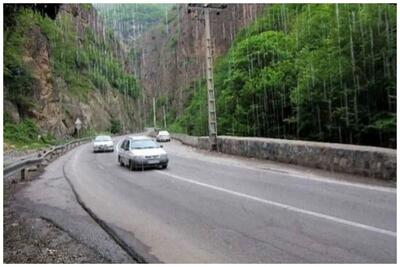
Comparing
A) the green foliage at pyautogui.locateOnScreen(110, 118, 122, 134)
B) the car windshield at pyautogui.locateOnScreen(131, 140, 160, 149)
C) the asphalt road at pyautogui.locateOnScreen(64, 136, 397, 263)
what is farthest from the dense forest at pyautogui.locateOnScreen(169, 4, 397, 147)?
the green foliage at pyautogui.locateOnScreen(110, 118, 122, 134)

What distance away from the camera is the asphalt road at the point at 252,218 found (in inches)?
239

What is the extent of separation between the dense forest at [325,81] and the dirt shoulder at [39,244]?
560 inches

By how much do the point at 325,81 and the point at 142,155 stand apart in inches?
395

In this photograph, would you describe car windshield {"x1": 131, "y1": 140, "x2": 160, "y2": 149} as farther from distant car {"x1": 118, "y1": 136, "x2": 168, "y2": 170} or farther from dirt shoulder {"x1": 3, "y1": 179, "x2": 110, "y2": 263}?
dirt shoulder {"x1": 3, "y1": 179, "x2": 110, "y2": 263}

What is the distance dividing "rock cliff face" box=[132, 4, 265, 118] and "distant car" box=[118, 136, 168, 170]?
1262 cm

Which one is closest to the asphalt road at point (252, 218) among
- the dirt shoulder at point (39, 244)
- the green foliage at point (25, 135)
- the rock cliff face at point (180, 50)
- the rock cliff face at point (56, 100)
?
the dirt shoulder at point (39, 244)

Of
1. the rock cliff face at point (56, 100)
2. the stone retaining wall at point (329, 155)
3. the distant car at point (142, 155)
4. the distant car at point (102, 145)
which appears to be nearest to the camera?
the stone retaining wall at point (329, 155)

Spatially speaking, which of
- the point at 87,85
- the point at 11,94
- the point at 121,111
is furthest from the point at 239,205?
the point at 121,111

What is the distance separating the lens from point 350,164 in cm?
1359

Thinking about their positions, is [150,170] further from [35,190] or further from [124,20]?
[124,20]

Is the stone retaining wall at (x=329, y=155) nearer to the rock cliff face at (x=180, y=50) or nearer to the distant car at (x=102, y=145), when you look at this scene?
the rock cliff face at (x=180, y=50)

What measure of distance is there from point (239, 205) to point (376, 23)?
13555 millimetres

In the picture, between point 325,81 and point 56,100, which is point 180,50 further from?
point 325,81

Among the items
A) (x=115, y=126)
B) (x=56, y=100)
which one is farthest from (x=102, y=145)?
(x=115, y=126)
